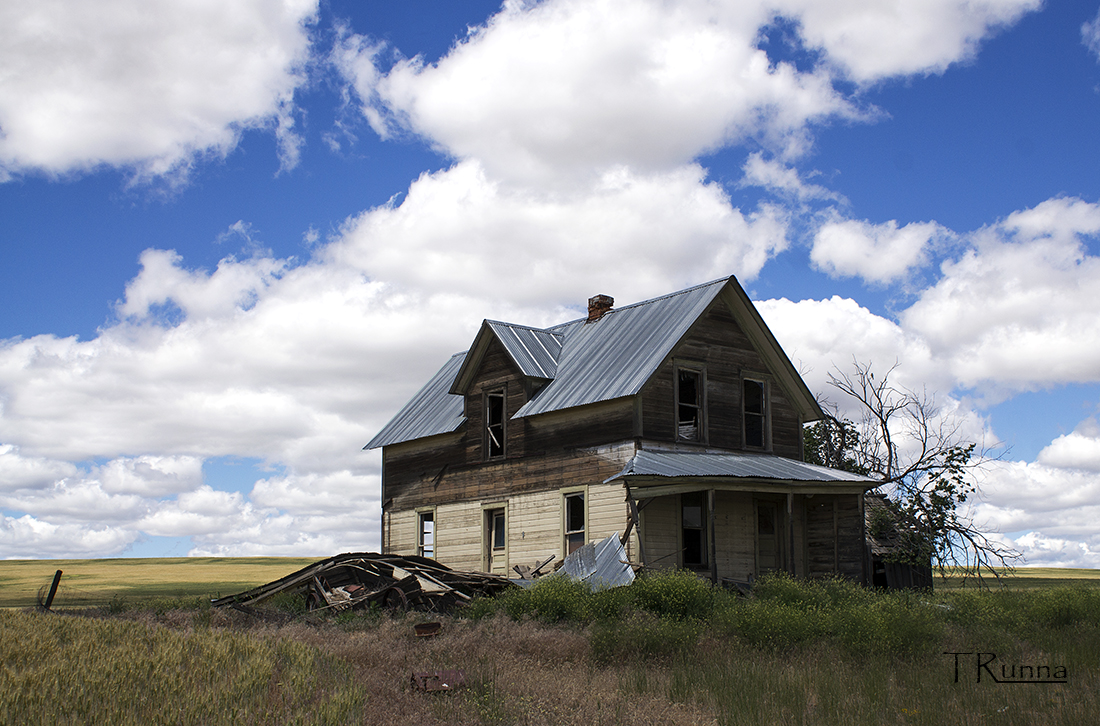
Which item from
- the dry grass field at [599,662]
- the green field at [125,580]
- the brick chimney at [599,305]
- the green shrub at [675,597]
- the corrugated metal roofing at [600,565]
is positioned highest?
the brick chimney at [599,305]

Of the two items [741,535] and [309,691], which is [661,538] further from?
[309,691]

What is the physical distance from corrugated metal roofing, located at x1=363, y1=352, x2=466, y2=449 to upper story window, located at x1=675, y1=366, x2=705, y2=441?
6562mm

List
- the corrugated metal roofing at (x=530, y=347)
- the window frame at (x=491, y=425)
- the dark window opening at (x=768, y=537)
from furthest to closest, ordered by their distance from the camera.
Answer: the window frame at (x=491, y=425) → the corrugated metal roofing at (x=530, y=347) → the dark window opening at (x=768, y=537)

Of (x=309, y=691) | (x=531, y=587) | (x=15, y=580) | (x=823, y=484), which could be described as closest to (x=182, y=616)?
(x=531, y=587)

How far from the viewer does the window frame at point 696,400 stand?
24188 mm

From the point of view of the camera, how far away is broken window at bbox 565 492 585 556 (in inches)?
947

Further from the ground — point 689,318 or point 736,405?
point 689,318

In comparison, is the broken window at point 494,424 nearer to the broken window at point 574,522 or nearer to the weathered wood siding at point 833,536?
the broken window at point 574,522

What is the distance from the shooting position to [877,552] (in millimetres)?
27797

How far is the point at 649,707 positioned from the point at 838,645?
578 centimetres

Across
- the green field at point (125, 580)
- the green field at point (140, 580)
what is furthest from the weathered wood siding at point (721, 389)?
the green field at point (125, 580)

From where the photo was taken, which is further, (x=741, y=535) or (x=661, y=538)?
(x=741, y=535)

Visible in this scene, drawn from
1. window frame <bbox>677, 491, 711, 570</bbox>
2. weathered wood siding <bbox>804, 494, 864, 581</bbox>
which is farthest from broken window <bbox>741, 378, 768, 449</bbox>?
window frame <bbox>677, 491, 711, 570</bbox>

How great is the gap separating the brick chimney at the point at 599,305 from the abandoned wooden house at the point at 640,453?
4 centimetres
